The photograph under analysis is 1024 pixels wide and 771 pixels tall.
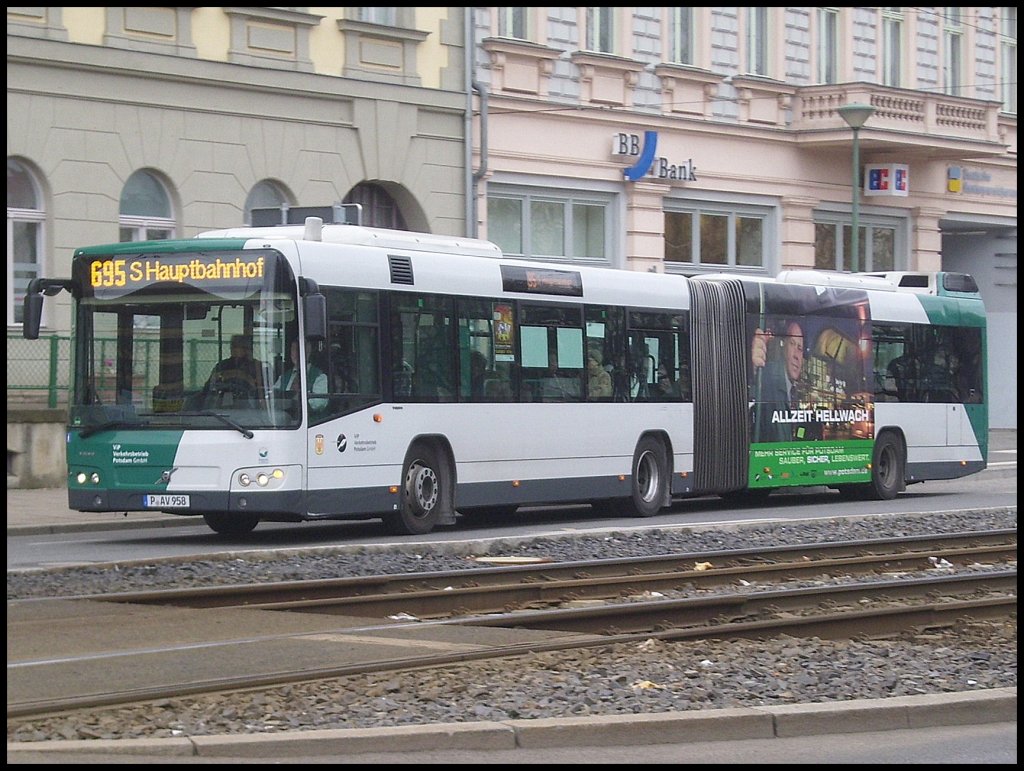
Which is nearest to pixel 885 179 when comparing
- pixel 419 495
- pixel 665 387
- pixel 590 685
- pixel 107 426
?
pixel 665 387

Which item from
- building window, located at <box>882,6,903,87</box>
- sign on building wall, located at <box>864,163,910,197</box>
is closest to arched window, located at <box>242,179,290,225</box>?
sign on building wall, located at <box>864,163,910,197</box>

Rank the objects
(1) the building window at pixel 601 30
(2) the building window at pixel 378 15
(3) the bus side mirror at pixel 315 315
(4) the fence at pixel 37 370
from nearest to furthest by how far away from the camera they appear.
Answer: (3) the bus side mirror at pixel 315 315 → (4) the fence at pixel 37 370 → (2) the building window at pixel 378 15 → (1) the building window at pixel 601 30

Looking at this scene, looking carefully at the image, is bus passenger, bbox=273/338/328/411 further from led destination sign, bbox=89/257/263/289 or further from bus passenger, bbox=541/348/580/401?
bus passenger, bbox=541/348/580/401

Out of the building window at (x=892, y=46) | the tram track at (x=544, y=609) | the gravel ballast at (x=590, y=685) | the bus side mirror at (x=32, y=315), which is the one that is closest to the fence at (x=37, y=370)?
the bus side mirror at (x=32, y=315)

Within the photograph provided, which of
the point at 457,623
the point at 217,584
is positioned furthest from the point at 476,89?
the point at 457,623

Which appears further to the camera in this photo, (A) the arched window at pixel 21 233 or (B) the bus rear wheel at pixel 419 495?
(A) the arched window at pixel 21 233

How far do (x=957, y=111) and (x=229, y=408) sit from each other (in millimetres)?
26100

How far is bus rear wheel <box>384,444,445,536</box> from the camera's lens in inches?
742

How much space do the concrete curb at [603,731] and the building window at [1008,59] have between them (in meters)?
35.8

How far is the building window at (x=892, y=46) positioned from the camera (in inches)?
1577

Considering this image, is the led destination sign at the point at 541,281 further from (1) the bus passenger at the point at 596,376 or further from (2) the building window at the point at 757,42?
(2) the building window at the point at 757,42

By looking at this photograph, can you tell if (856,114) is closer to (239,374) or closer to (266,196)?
(266,196)

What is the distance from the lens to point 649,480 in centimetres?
2267

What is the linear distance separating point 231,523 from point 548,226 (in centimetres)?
1465
